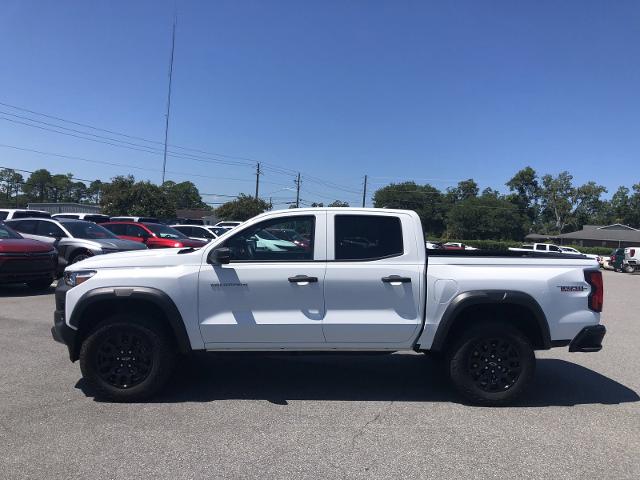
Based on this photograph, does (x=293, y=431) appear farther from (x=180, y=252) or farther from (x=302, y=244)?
(x=180, y=252)

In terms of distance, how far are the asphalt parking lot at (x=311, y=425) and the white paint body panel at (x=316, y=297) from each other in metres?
0.50

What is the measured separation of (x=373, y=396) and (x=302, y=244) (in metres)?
1.73

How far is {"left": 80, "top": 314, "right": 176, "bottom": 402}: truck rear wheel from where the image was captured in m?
4.90

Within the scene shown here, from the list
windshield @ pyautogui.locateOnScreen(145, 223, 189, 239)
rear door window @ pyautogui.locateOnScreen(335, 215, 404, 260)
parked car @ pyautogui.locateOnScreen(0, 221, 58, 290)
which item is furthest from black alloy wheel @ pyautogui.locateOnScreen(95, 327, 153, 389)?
windshield @ pyautogui.locateOnScreen(145, 223, 189, 239)

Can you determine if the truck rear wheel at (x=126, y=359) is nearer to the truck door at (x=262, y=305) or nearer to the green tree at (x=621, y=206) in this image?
the truck door at (x=262, y=305)

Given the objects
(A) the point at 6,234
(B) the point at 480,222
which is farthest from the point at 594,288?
(B) the point at 480,222

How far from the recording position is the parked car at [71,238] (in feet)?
42.9

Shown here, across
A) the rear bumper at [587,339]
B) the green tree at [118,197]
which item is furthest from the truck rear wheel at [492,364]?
the green tree at [118,197]

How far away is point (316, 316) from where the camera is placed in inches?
194

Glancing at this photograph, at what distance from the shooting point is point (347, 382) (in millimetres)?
5754

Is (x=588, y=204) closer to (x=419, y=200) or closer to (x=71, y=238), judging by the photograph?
(x=419, y=200)

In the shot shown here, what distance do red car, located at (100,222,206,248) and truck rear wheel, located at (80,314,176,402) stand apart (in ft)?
40.2

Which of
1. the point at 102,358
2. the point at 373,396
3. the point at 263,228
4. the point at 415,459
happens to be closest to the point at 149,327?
the point at 102,358

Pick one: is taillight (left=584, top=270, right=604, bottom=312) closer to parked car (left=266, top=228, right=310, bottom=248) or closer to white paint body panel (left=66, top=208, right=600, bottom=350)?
white paint body panel (left=66, top=208, right=600, bottom=350)
